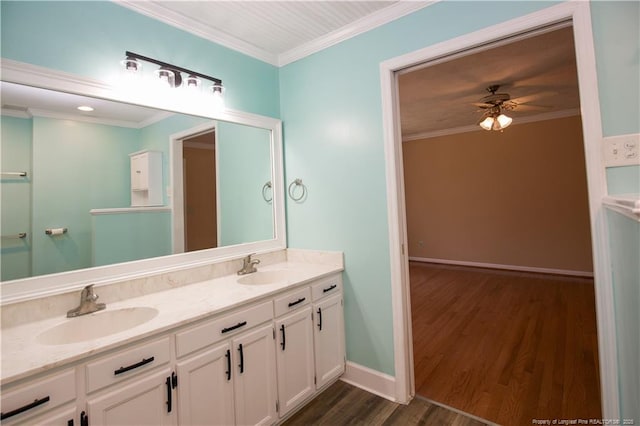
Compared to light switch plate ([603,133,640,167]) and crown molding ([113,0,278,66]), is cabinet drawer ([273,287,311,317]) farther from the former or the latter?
crown molding ([113,0,278,66])

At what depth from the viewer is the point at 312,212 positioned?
2.45 meters

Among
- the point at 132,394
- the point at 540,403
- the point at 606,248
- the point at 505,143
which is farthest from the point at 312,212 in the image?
the point at 505,143

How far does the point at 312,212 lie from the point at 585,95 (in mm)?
1766

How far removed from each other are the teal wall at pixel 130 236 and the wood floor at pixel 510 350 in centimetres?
204

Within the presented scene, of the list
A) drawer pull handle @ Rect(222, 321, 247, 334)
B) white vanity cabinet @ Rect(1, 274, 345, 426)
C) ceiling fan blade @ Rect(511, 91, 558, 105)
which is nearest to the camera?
white vanity cabinet @ Rect(1, 274, 345, 426)

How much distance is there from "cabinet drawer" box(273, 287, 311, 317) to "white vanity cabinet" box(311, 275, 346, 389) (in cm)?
7

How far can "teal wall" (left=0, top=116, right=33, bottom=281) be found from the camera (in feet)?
4.55

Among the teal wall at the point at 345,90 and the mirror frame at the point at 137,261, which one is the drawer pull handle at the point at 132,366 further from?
the teal wall at the point at 345,90

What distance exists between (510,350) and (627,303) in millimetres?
1565

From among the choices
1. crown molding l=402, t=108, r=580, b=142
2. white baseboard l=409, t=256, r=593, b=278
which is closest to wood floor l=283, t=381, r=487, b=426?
white baseboard l=409, t=256, r=593, b=278

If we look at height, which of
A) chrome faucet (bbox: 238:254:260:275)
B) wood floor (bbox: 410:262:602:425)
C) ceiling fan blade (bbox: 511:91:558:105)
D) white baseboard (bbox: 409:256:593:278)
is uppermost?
ceiling fan blade (bbox: 511:91:558:105)

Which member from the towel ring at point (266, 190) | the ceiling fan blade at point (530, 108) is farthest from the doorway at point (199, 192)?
the ceiling fan blade at point (530, 108)

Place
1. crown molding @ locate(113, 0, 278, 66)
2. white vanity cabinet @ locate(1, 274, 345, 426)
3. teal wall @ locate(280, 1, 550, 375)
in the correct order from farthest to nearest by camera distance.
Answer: teal wall @ locate(280, 1, 550, 375), crown molding @ locate(113, 0, 278, 66), white vanity cabinet @ locate(1, 274, 345, 426)

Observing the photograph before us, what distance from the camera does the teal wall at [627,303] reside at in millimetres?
1115
